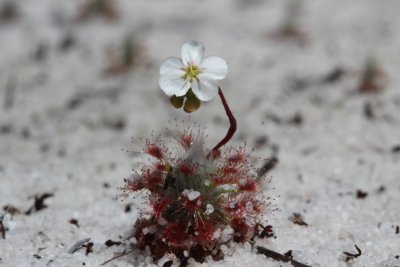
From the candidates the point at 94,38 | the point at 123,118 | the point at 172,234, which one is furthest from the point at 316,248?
the point at 94,38

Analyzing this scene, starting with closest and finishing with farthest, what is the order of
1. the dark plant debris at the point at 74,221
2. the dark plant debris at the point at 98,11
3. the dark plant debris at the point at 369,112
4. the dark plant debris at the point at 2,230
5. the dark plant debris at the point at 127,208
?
1. the dark plant debris at the point at 2,230
2. the dark plant debris at the point at 74,221
3. the dark plant debris at the point at 127,208
4. the dark plant debris at the point at 369,112
5. the dark plant debris at the point at 98,11

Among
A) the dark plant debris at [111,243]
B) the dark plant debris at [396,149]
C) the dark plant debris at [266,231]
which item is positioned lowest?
the dark plant debris at [111,243]

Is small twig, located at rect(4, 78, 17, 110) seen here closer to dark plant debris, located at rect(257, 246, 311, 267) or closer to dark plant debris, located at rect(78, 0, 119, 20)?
dark plant debris, located at rect(78, 0, 119, 20)

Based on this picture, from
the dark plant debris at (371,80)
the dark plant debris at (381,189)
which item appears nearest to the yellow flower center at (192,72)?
the dark plant debris at (381,189)

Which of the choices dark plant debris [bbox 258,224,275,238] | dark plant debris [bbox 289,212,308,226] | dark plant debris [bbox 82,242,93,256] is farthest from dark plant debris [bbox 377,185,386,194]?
dark plant debris [bbox 82,242,93,256]

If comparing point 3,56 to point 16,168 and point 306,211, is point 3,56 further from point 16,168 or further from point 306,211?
point 306,211

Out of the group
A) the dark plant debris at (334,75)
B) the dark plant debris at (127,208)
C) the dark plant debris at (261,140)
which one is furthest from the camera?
the dark plant debris at (334,75)

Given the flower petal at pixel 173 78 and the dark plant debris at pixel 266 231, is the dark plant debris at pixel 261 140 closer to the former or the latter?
the dark plant debris at pixel 266 231

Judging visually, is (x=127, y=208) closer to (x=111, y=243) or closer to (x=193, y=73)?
(x=111, y=243)
